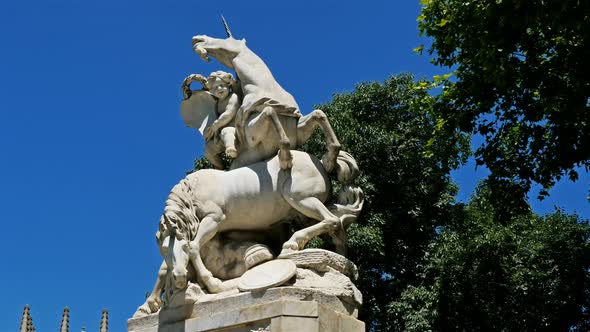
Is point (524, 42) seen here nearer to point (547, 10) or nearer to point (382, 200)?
point (547, 10)

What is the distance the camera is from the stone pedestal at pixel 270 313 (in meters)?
7.80

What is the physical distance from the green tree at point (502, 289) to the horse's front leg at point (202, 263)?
12.7 metres

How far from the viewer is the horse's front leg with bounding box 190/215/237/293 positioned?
851 cm

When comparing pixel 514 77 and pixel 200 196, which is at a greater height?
pixel 514 77

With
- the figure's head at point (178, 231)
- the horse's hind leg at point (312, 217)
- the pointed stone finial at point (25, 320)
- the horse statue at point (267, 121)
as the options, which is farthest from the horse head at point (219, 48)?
the pointed stone finial at point (25, 320)

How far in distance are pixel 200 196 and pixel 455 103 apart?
950 centimetres

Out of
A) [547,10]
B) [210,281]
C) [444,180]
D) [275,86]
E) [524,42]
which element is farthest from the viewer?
[444,180]

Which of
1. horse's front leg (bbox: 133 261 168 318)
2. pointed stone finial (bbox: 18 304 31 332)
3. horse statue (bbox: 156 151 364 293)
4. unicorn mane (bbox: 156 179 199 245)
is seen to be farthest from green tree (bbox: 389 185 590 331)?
pointed stone finial (bbox: 18 304 31 332)

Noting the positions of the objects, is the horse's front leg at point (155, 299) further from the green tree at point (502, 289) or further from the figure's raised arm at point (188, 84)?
the green tree at point (502, 289)

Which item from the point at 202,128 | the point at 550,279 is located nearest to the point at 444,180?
the point at 550,279

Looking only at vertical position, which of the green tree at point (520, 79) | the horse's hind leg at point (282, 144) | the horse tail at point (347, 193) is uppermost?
the green tree at point (520, 79)

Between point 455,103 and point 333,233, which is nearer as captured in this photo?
point 333,233

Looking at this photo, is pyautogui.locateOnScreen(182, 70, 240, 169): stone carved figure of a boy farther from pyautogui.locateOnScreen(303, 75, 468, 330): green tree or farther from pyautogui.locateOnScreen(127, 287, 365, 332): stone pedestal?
pyautogui.locateOnScreen(303, 75, 468, 330): green tree

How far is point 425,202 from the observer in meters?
23.4
